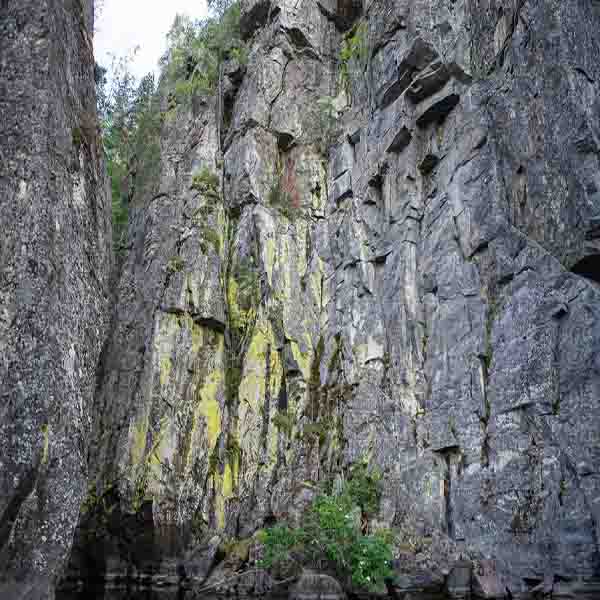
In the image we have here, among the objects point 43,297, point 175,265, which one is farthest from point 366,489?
point 43,297

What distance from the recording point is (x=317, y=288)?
27062mm

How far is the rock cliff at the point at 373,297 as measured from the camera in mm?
16344

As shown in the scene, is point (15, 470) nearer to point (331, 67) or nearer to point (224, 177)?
point (224, 177)

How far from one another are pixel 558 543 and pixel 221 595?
30.7 feet

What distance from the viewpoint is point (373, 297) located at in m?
23.9

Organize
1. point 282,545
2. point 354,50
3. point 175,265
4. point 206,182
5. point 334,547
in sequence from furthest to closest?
1. point 354,50
2. point 206,182
3. point 175,265
4. point 282,545
5. point 334,547

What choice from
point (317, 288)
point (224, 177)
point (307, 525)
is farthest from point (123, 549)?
point (224, 177)

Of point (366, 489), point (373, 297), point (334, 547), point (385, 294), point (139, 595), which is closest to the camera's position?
point (334, 547)

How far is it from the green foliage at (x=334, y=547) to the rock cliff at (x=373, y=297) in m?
1.14

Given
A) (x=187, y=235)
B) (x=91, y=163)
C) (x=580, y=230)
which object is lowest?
(x=91, y=163)

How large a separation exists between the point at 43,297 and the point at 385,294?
17771 mm

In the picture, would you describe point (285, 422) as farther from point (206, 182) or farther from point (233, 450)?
point (206, 182)

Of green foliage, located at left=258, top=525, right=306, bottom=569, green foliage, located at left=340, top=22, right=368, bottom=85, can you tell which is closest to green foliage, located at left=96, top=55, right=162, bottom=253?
green foliage, located at left=340, top=22, right=368, bottom=85

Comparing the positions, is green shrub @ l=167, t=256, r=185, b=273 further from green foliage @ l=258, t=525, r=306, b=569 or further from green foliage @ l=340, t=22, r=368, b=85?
green foliage @ l=258, t=525, r=306, b=569
